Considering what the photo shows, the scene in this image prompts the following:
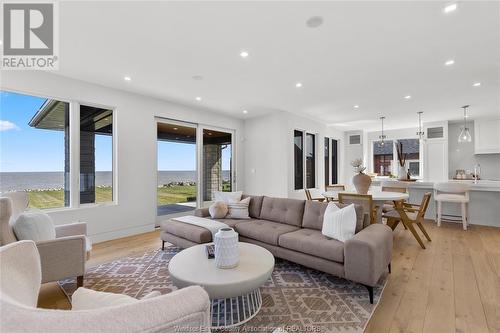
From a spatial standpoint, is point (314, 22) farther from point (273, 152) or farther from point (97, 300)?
point (273, 152)

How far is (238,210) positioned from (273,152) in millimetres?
2670

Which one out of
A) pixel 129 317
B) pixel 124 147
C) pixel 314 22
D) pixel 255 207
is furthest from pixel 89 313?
pixel 124 147

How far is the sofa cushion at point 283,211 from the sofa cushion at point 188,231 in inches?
42.5

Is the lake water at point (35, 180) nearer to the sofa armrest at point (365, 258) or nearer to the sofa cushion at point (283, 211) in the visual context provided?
the sofa cushion at point (283, 211)

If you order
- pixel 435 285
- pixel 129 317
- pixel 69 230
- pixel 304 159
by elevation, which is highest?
pixel 304 159

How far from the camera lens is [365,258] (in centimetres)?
217

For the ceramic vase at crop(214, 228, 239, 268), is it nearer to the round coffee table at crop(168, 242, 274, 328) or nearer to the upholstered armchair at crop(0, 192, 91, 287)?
the round coffee table at crop(168, 242, 274, 328)

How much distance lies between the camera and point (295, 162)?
6.44 meters

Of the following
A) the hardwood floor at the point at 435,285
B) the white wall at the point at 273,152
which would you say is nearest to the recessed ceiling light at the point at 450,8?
the hardwood floor at the point at 435,285

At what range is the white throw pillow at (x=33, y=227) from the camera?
217cm

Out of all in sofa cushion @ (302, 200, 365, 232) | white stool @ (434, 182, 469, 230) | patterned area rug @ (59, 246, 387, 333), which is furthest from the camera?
white stool @ (434, 182, 469, 230)

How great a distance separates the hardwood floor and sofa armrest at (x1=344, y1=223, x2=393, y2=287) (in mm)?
278

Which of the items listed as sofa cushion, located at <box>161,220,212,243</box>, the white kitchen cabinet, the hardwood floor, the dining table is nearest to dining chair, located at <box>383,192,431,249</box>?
the dining table

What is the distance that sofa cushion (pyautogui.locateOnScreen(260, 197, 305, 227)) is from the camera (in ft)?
11.3
